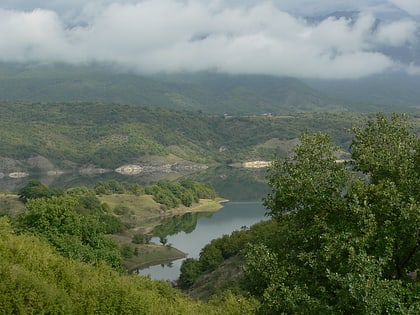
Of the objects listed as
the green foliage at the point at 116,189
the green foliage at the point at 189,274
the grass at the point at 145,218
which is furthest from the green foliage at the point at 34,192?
the green foliage at the point at 189,274

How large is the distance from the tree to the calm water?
2844 inches

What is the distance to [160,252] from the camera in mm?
106938

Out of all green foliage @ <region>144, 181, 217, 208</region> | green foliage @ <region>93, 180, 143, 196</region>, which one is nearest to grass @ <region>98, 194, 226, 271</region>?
green foliage @ <region>144, 181, 217, 208</region>

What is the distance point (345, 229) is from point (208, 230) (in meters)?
121

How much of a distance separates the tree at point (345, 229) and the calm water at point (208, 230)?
72231 mm

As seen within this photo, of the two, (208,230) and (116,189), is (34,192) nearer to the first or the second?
(208,230)

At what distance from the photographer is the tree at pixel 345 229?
1548 cm

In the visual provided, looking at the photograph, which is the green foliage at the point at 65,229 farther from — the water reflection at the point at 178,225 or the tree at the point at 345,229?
the water reflection at the point at 178,225

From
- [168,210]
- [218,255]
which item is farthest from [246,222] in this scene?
[218,255]

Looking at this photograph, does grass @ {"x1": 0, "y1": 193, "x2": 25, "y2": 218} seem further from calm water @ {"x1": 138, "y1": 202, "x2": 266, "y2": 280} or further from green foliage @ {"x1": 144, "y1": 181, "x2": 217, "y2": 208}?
green foliage @ {"x1": 144, "y1": 181, "x2": 217, "y2": 208}

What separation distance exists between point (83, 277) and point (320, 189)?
1982cm

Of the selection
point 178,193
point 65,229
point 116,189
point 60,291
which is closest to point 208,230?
point 178,193

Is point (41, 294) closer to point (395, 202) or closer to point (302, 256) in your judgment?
point (302, 256)

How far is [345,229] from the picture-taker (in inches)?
699
